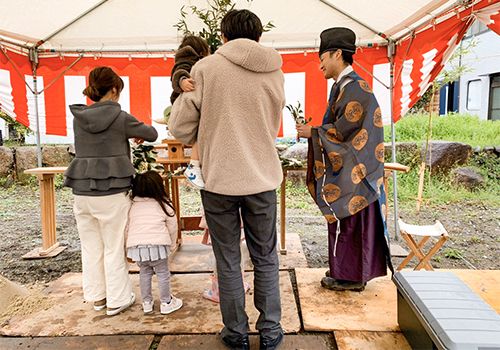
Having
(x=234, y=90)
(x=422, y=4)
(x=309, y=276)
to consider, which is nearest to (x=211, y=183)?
(x=234, y=90)

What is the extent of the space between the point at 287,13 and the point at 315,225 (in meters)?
2.69

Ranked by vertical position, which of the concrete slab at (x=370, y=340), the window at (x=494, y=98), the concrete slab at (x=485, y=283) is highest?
the window at (x=494, y=98)

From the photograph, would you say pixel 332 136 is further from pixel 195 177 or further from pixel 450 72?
pixel 450 72

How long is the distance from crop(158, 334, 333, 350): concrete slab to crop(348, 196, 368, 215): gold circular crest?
2.53ft

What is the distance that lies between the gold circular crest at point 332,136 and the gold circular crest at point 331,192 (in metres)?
0.30

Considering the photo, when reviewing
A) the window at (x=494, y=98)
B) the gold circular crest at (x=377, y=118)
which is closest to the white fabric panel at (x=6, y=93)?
the gold circular crest at (x=377, y=118)

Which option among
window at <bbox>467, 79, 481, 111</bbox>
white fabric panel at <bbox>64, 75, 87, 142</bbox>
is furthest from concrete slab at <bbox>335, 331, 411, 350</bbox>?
window at <bbox>467, 79, 481, 111</bbox>

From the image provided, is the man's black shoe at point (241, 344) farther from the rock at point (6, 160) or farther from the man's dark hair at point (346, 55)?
the rock at point (6, 160)

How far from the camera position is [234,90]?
1789 millimetres

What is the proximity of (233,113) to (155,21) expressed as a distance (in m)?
2.67

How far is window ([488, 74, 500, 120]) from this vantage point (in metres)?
9.19

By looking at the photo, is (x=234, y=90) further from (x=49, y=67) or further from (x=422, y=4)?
(x=49, y=67)

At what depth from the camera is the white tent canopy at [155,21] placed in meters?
3.46

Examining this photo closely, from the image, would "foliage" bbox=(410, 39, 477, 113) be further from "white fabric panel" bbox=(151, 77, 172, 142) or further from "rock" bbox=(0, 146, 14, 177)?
"rock" bbox=(0, 146, 14, 177)
